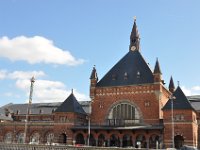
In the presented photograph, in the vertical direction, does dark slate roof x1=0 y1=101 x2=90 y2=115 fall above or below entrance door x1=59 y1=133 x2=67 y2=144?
above

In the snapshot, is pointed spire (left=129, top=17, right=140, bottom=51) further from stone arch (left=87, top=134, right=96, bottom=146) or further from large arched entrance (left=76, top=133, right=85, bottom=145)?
large arched entrance (left=76, top=133, right=85, bottom=145)

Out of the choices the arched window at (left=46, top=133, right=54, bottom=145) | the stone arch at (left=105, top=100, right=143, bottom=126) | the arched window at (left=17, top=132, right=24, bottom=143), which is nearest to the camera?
the stone arch at (left=105, top=100, right=143, bottom=126)

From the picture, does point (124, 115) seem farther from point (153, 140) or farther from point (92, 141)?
point (92, 141)

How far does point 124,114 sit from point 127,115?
66 cm

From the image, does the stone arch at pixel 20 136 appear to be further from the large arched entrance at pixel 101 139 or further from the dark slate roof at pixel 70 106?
the large arched entrance at pixel 101 139

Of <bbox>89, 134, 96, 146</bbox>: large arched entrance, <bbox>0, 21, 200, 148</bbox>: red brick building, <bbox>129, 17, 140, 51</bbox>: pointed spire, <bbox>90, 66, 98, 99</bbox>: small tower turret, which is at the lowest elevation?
<bbox>89, 134, 96, 146</bbox>: large arched entrance

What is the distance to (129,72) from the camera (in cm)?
6012

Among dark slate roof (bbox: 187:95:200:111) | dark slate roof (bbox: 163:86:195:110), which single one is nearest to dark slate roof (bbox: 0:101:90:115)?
dark slate roof (bbox: 187:95:200:111)

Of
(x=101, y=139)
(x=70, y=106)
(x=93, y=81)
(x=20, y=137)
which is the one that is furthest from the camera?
(x=20, y=137)

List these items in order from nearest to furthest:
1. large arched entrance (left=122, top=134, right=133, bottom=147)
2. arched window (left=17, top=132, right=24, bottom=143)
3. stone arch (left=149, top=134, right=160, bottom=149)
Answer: stone arch (left=149, top=134, right=160, bottom=149) → large arched entrance (left=122, top=134, right=133, bottom=147) → arched window (left=17, top=132, right=24, bottom=143)

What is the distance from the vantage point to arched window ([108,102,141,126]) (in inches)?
2191

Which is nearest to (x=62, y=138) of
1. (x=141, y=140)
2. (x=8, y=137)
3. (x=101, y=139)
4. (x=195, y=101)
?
(x=101, y=139)

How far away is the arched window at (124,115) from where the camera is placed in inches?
2191

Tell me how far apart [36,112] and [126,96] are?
33.4 m
